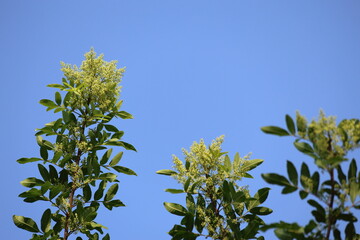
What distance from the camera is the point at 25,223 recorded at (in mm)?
5082

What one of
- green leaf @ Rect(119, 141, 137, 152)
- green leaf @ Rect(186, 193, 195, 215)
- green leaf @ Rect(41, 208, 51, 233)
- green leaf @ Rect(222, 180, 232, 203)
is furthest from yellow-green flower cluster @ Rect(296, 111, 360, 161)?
green leaf @ Rect(41, 208, 51, 233)

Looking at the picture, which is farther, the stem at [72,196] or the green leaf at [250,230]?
the stem at [72,196]

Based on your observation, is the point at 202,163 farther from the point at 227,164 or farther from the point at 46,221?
the point at 46,221

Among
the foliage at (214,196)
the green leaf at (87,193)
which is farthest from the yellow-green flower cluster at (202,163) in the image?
the green leaf at (87,193)

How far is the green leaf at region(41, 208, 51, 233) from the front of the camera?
16.7 ft

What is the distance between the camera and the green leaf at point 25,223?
5059mm

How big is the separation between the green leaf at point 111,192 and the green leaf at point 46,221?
857 mm

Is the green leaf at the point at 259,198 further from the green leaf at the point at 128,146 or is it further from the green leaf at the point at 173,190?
the green leaf at the point at 128,146

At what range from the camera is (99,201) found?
5.55m

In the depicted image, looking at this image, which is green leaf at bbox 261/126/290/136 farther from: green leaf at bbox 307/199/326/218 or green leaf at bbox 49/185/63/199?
green leaf at bbox 49/185/63/199

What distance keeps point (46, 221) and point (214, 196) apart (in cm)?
238

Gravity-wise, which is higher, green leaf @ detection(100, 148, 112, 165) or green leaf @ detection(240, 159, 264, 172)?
green leaf @ detection(100, 148, 112, 165)

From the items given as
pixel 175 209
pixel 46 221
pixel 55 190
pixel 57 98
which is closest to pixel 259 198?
pixel 175 209

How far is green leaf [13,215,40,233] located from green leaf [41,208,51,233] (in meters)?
0.11
